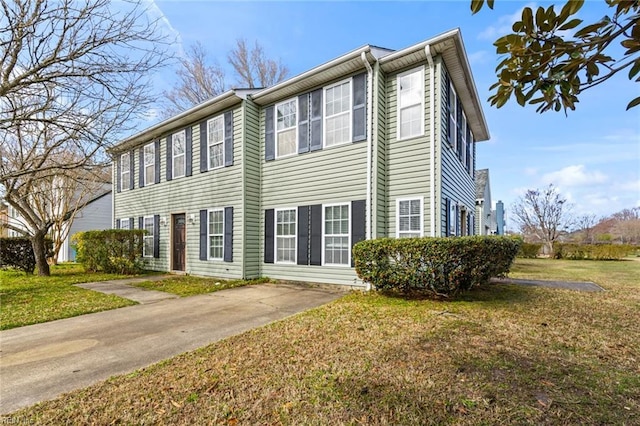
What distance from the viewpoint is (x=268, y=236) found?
9.56 meters

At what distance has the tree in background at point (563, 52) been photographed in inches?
55.8

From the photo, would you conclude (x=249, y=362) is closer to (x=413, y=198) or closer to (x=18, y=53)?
(x=413, y=198)

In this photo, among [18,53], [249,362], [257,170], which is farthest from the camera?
[257,170]

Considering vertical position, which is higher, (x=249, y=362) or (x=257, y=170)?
(x=257, y=170)

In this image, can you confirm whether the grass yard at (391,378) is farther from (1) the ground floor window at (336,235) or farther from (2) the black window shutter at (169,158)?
(2) the black window shutter at (169,158)

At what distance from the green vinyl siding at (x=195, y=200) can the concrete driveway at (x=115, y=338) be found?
3.26 metres

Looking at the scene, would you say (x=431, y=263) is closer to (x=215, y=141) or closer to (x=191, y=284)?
(x=191, y=284)

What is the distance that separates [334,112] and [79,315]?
7105mm

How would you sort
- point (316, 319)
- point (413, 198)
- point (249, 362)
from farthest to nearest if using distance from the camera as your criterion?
point (413, 198), point (316, 319), point (249, 362)

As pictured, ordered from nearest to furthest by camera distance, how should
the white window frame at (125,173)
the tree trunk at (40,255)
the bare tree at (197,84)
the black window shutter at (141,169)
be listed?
the tree trunk at (40,255)
the black window shutter at (141,169)
the white window frame at (125,173)
the bare tree at (197,84)

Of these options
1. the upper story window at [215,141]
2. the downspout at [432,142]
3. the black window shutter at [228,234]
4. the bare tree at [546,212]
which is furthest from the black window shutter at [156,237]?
the bare tree at [546,212]

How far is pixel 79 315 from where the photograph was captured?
18.6ft

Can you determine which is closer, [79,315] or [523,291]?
[79,315]

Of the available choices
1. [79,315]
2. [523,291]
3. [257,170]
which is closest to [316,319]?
[79,315]
